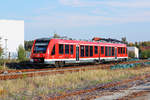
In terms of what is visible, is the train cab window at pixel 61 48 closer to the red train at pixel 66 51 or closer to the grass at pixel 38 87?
the red train at pixel 66 51

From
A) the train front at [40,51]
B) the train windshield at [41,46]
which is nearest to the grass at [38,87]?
the train front at [40,51]

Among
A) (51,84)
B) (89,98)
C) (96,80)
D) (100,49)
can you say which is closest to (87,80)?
(96,80)

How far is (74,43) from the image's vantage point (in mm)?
25891

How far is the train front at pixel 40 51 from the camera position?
22.8 m

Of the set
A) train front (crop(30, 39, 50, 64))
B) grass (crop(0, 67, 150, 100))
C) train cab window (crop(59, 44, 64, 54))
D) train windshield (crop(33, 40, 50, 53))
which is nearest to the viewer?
grass (crop(0, 67, 150, 100))

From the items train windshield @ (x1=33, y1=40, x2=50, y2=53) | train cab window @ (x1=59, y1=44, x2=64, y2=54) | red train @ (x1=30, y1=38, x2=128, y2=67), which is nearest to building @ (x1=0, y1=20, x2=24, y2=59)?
red train @ (x1=30, y1=38, x2=128, y2=67)

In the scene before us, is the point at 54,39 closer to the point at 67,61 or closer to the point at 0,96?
the point at 67,61

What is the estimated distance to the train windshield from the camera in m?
23.0

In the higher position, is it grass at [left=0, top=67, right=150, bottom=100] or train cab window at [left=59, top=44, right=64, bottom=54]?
train cab window at [left=59, top=44, right=64, bottom=54]

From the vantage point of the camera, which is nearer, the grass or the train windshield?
the grass

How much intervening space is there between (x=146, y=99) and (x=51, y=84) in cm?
558

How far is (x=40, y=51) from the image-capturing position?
23.2 metres

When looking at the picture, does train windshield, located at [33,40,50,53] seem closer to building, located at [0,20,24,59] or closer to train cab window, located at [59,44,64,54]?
train cab window, located at [59,44,64,54]

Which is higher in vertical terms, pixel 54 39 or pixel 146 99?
pixel 54 39
